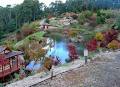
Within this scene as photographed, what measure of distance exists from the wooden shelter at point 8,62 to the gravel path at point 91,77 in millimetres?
9289

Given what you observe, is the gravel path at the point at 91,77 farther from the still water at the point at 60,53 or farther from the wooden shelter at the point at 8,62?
the still water at the point at 60,53

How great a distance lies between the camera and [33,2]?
5953cm

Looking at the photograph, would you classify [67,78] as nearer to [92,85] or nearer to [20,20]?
[92,85]

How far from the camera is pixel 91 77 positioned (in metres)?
10.4

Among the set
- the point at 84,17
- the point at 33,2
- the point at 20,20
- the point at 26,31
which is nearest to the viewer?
the point at 26,31

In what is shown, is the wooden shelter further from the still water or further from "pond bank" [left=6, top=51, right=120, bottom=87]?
"pond bank" [left=6, top=51, right=120, bottom=87]

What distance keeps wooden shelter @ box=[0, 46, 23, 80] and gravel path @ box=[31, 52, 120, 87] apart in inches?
366

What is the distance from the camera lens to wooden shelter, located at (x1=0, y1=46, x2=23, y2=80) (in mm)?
20375

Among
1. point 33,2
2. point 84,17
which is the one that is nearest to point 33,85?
point 84,17

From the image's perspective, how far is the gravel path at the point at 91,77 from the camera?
9711 mm

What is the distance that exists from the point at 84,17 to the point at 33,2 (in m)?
12.6

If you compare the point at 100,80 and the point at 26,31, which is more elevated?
the point at 100,80

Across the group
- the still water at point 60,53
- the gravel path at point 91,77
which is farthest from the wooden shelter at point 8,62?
the gravel path at point 91,77

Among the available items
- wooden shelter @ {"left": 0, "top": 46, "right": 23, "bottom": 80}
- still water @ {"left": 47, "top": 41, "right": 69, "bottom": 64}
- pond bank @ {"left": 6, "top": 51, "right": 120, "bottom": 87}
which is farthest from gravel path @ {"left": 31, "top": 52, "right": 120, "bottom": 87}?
still water @ {"left": 47, "top": 41, "right": 69, "bottom": 64}
